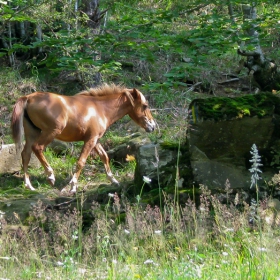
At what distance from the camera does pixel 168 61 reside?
1695cm

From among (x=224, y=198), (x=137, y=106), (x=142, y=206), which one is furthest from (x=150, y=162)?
(x=137, y=106)

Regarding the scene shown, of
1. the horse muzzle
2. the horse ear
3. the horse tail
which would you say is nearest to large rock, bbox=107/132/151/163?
the horse muzzle

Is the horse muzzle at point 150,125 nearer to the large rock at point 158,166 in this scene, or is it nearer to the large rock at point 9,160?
the large rock at point 9,160

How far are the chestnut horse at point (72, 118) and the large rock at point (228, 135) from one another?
2.98 m

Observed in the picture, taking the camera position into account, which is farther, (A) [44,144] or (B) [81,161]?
(B) [81,161]

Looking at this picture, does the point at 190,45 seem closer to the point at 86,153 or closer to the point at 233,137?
the point at 233,137

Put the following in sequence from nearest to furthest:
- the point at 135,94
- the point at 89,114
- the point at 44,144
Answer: the point at 44,144 → the point at 89,114 → the point at 135,94

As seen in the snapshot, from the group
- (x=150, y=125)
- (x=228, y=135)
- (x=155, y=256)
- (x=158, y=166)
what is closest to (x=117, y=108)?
(x=150, y=125)

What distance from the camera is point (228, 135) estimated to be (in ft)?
23.7

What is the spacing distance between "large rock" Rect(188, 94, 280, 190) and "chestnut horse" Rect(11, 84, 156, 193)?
298 centimetres

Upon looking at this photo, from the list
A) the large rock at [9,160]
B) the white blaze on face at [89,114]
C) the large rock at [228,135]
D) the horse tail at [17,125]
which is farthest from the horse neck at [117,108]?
the large rock at [228,135]

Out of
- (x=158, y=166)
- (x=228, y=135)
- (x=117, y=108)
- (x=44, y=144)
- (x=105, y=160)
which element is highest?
(x=228, y=135)

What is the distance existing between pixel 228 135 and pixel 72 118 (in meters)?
3.97

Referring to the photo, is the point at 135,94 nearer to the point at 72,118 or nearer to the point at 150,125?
the point at 150,125
